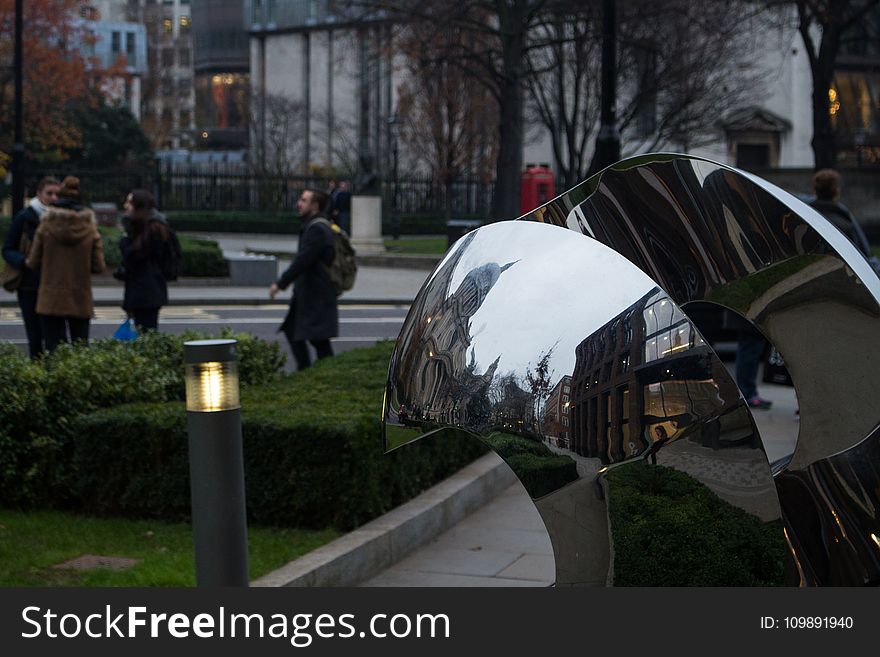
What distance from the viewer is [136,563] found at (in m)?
5.63

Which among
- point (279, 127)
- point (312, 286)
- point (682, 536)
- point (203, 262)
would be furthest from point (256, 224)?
point (682, 536)

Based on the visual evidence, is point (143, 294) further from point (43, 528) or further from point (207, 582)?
point (207, 582)

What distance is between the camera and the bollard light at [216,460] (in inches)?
157

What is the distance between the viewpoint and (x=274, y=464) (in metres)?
6.44

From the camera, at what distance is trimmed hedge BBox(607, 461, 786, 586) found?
104 inches

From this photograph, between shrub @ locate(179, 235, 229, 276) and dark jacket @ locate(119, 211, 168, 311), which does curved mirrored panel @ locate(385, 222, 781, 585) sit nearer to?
dark jacket @ locate(119, 211, 168, 311)

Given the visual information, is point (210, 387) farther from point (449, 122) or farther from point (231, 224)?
point (449, 122)

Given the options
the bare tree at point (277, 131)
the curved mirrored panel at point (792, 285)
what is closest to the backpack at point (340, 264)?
the curved mirrored panel at point (792, 285)

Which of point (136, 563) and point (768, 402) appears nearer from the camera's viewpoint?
point (136, 563)

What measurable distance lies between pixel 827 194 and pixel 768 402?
78.3 inches

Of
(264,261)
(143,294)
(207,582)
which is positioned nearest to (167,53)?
(264,261)

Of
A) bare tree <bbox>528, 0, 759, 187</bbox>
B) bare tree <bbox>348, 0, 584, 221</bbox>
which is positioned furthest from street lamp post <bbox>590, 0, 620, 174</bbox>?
bare tree <bbox>528, 0, 759, 187</bbox>

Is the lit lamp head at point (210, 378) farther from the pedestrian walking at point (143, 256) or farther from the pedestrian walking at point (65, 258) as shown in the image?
the pedestrian walking at point (143, 256)

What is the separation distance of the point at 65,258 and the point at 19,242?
0.73m
